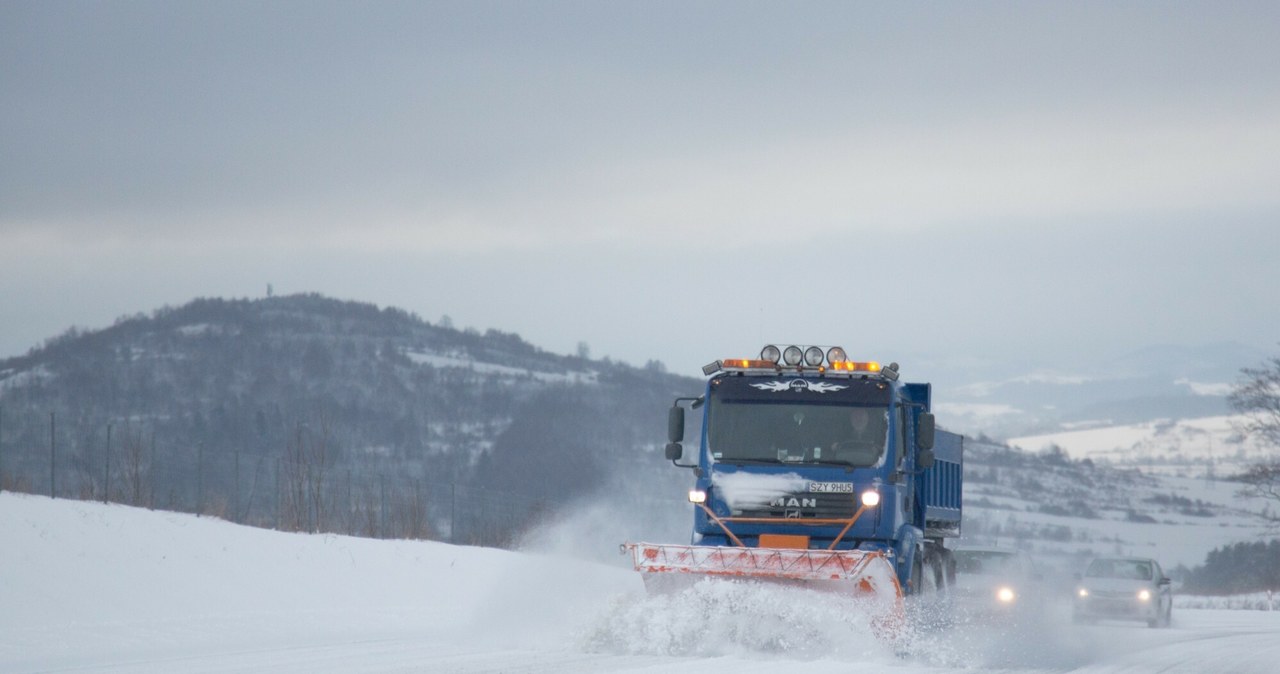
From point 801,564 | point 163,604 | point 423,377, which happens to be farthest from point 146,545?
point 423,377

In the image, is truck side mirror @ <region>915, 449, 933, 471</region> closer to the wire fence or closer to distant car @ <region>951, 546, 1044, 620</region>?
distant car @ <region>951, 546, 1044, 620</region>

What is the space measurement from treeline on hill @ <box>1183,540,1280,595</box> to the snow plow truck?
50.7 meters

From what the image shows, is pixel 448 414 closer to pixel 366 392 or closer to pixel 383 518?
pixel 366 392

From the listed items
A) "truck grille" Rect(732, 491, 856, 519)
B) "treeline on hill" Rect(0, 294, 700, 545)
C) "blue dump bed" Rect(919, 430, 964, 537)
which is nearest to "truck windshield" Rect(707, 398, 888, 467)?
"truck grille" Rect(732, 491, 856, 519)

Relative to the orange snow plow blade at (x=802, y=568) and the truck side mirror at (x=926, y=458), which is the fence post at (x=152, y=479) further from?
the truck side mirror at (x=926, y=458)

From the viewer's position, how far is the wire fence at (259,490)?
32.1 m

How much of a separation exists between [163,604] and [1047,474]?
11844 centimetres

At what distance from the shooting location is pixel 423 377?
523 feet

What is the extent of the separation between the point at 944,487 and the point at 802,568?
5.54m

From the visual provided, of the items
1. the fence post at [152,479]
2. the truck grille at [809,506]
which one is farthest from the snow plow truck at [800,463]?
the fence post at [152,479]

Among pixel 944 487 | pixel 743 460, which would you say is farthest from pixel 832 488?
pixel 944 487

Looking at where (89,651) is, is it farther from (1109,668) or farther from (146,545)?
(1109,668)

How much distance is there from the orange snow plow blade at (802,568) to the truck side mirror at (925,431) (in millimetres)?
1983

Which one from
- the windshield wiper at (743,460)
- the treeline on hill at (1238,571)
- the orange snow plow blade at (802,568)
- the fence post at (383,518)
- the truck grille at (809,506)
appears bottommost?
the treeline on hill at (1238,571)
